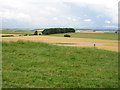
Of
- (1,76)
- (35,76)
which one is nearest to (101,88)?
(35,76)

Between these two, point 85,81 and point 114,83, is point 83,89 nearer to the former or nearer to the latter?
point 85,81

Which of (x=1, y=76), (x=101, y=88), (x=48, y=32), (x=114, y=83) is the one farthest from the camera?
(x=48, y=32)

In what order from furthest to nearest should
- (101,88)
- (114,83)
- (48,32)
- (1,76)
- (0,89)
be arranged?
(48,32) < (1,76) < (114,83) < (101,88) < (0,89)

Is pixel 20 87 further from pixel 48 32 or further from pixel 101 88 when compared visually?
pixel 48 32

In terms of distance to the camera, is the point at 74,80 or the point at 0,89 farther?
the point at 74,80

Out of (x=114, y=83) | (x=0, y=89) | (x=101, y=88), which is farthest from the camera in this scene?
(x=114, y=83)

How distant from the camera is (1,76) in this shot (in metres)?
5.24

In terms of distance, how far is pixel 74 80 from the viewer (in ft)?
16.7

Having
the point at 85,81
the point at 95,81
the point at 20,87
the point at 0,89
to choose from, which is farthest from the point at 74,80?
the point at 0,89

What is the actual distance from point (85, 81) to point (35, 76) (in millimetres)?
1779

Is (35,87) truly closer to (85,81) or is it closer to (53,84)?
(53,84)

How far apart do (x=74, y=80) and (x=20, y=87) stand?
1.81 meters

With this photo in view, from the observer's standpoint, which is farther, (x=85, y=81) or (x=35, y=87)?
(x=85, y=81)

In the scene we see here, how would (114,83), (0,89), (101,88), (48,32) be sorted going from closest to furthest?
(0,89), (101,88), (114,83), (48,32)
